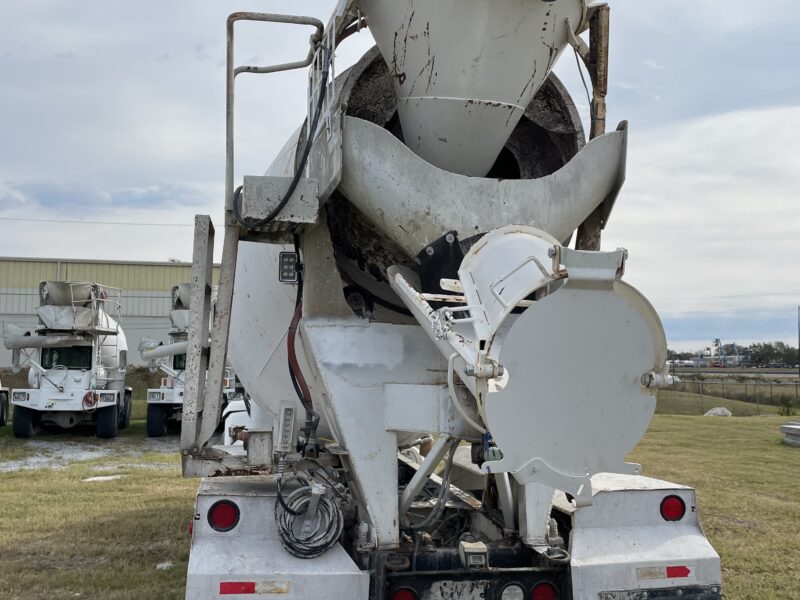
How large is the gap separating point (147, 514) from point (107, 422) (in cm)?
912

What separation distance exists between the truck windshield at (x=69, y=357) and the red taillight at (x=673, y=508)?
49.7 feet

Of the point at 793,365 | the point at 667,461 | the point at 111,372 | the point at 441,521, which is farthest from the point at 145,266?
the point at 793,365

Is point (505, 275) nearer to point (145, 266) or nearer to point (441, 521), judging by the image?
point (441, 521)

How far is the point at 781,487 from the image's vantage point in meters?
10.2

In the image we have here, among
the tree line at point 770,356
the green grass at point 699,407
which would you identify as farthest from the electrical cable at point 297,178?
the tree line at point 770,356

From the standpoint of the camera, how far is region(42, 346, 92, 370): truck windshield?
56.1 feet

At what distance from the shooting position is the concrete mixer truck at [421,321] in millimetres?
3531

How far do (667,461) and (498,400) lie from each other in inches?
417

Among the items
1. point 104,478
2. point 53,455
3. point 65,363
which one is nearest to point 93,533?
point 104,478

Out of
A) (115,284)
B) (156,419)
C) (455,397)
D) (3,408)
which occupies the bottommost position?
(156,419)

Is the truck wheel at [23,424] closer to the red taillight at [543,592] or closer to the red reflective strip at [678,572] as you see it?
the red taillight at [543,592]

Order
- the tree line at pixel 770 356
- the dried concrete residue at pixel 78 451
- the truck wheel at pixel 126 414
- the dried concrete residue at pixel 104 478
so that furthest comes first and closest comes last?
the tree line at pixel 770 356 → the truck wheel at pixel 126 414 → the dried concrete residue at pixel 78 451 → the dried concrete residue at pixel 104 478

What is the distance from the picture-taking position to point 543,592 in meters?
3.74

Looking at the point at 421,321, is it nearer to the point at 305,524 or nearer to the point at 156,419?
the point at 305,524
